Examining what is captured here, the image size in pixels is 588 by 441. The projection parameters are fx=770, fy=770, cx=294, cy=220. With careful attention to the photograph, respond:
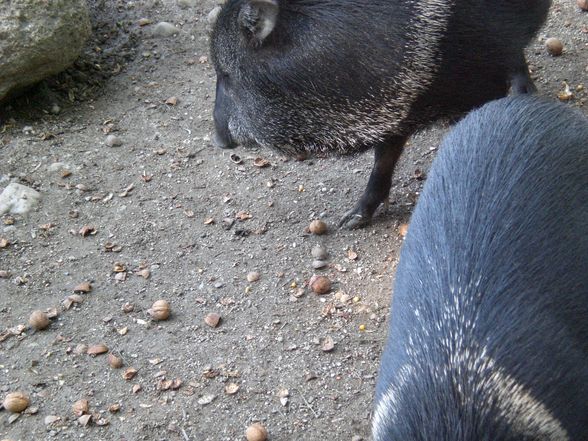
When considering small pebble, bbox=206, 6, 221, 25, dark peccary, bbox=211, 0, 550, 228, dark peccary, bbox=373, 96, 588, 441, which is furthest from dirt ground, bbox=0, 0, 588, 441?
dark peccary, bbox=373, 96, 588, 441

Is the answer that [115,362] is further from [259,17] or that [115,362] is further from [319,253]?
[259,17]

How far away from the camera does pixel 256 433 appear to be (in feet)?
9.58

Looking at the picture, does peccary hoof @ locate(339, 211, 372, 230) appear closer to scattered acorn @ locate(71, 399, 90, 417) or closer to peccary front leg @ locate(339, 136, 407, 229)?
peccary front leg @ locate(339, 136, 407, 229)

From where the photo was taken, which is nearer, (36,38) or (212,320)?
(212,320)

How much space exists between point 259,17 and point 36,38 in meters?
1.85

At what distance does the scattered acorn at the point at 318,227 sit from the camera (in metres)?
3.92

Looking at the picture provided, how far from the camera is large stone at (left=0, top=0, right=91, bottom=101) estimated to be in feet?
15.1

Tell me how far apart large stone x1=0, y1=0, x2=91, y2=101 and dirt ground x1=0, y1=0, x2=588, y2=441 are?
26 centimetres

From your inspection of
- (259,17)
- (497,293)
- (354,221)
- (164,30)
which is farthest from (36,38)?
(497,293)

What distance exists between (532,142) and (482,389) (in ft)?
2.85

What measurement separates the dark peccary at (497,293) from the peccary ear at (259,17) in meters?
1.21

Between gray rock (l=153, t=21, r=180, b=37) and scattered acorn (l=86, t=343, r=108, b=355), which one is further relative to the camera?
gray rock (l=153, t=21, r=180, b=37)

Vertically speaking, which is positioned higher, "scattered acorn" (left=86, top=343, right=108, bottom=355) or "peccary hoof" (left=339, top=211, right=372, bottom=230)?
"peccary hoof" (left=339, top=211, right=372, bottom=230)

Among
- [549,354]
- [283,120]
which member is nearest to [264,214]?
[283,120]
